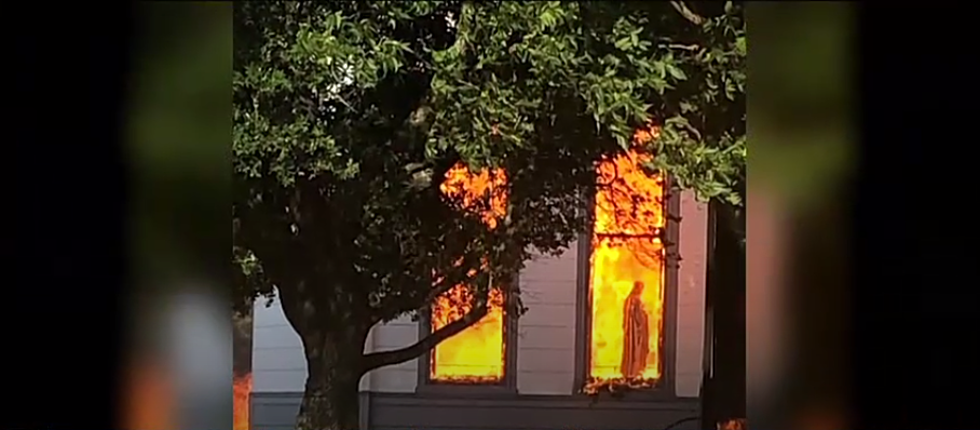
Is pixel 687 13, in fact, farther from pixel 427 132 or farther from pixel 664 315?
pixel 664 315

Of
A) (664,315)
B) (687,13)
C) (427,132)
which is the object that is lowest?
(664,315)

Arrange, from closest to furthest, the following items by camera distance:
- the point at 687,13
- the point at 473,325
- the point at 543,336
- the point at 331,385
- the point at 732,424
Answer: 1. the point at 687,13
2. the point at 732,424
3. the point at 331,385
4. the point at 473,325
5. the point at 543,336

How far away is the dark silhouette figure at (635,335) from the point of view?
2.47 metres

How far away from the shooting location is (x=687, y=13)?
5.58 feet

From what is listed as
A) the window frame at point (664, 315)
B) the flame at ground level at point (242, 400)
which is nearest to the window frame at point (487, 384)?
the window frame at point (664, 315)

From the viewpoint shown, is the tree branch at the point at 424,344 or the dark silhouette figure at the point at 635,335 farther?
the dark silhouette figure at the point at 635,335

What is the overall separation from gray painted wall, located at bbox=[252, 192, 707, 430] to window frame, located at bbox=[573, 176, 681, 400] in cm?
1

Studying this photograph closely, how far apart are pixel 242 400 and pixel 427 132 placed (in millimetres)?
770

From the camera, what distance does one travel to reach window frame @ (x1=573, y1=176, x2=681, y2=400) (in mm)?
2289
